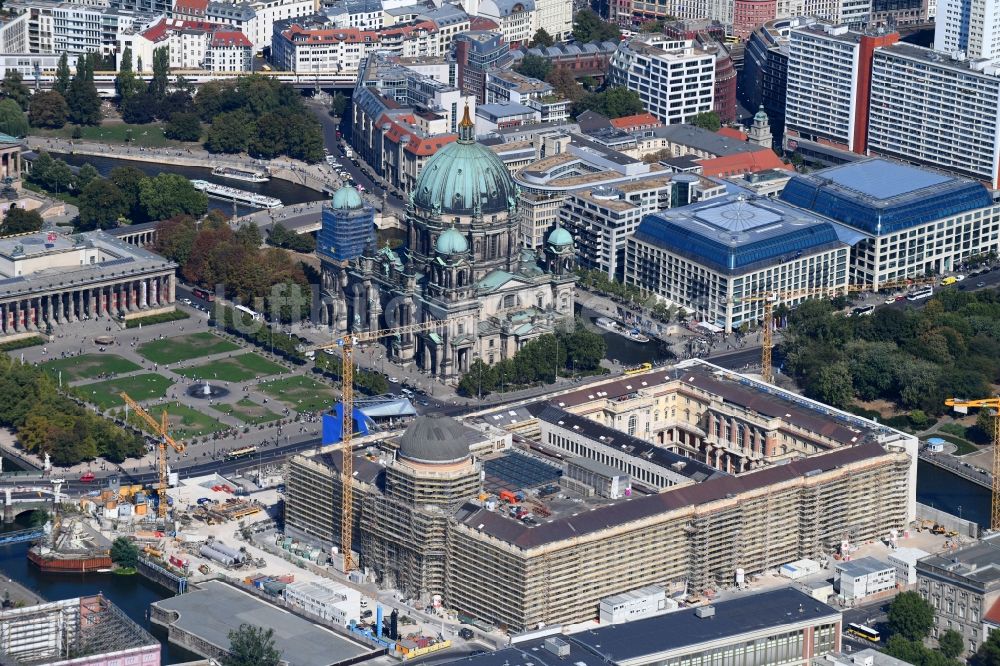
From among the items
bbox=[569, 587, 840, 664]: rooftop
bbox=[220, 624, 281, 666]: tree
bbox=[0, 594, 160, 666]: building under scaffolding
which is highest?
bbox=[0, 594, 160, 666]: building under scaffolding

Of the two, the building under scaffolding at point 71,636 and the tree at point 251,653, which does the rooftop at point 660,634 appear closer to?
the tree at point 251,653

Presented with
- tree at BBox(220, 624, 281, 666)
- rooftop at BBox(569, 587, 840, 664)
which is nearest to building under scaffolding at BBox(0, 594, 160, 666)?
tree at BBox(220, 624, 281, 666)

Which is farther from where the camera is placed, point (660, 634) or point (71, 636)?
point (660, 634)

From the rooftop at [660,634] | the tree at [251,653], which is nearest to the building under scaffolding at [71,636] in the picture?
the tree at [251,653]

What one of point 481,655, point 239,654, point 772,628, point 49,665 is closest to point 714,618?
point 772,628

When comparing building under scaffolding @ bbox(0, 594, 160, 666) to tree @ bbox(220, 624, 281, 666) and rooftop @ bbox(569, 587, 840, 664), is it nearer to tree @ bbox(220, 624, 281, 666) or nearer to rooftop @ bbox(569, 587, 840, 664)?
tree @ bbox(220, 624, 281, 666)

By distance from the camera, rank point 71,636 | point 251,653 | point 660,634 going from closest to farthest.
A: point 71,636, point 660,634, point 251,653

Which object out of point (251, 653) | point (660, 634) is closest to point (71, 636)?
point (251, 653)

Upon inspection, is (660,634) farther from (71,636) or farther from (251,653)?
(71,636)

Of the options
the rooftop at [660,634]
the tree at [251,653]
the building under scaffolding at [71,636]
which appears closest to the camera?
the building under scaffolding at [71,636]

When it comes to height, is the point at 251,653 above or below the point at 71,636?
below
